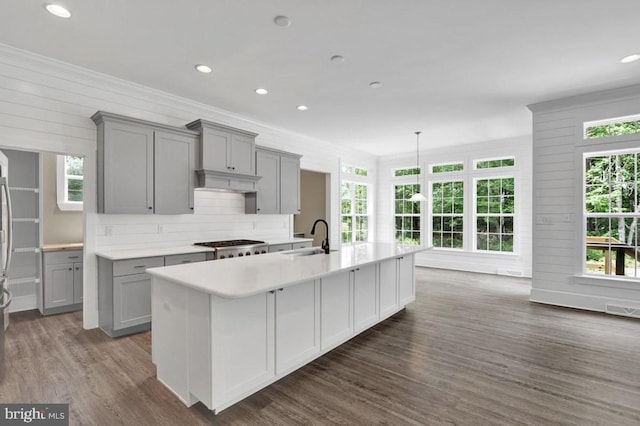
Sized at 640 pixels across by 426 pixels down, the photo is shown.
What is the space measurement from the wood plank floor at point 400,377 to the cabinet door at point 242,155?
243cm

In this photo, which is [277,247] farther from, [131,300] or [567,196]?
[567,196]

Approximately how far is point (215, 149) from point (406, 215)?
537 cm

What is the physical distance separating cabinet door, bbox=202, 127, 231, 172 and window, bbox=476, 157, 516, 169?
5420mm

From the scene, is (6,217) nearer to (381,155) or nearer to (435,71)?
(435,71)

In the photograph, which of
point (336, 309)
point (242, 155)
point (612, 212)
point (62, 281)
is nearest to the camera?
point (336, 309)

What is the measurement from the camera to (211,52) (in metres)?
3.07

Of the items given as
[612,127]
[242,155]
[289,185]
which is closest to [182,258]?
[242,155]

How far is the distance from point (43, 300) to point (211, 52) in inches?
143

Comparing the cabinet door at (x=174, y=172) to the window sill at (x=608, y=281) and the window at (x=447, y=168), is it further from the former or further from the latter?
the window at (x=447, y=168)

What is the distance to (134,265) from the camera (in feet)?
11.0

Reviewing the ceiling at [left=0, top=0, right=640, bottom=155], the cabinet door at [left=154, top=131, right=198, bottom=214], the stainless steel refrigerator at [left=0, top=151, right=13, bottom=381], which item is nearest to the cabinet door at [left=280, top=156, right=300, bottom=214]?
the ceiling at [left=0, top=0, right=640, bottom=155]

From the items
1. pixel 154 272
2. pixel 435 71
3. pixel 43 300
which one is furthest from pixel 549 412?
pixel 43 300

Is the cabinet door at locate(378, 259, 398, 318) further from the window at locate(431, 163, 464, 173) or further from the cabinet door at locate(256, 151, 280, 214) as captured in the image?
the window at locate(431, 163, 464, 173)

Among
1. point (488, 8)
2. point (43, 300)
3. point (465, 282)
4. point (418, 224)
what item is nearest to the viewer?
point (488, 8)
